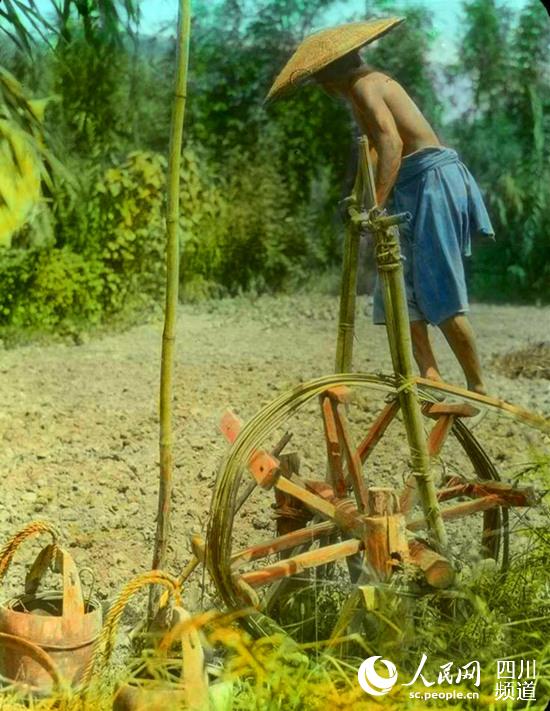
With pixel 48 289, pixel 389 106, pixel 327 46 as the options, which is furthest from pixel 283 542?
pixel 327 46

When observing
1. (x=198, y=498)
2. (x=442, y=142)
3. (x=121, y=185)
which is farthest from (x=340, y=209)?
(x=198, y=498)

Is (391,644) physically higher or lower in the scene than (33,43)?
lower

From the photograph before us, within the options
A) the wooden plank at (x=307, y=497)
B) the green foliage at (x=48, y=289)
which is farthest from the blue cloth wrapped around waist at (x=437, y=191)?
the green foliage at (x=48, y=289)

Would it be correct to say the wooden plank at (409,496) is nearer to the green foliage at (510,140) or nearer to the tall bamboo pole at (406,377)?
the tall bamboo pole at (406,377)

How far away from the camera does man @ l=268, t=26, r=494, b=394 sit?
3.02m

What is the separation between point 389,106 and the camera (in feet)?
9.93

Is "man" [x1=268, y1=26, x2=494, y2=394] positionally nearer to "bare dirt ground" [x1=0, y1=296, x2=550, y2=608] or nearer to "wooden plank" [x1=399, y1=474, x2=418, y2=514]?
"bare dirt ground" [x1=0, y1=296, x2=550, y2=608]

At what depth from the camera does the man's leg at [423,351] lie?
3.12 meters

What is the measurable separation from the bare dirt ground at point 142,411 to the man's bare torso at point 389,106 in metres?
0.45

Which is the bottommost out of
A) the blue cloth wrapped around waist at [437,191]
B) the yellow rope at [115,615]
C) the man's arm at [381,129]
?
the yellow rope at [115,615]

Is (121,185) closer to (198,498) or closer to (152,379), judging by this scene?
(152,379)

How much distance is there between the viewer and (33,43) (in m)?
3.22

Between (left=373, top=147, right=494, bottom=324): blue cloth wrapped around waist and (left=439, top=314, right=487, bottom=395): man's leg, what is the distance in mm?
24

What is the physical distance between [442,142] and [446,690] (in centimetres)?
129
